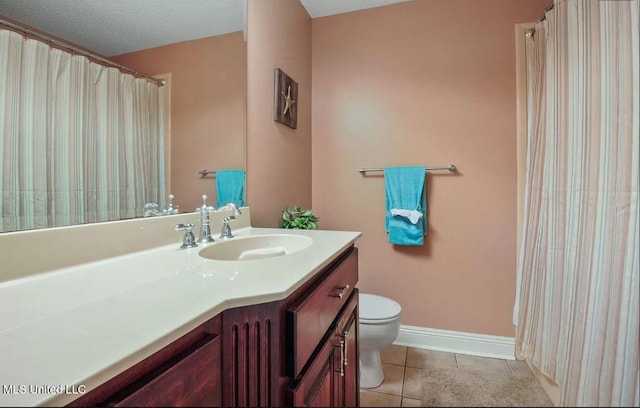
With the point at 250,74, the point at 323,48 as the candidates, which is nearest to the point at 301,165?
the point at 250,74

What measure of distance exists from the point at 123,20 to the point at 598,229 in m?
1.16

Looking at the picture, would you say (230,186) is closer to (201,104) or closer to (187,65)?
(201,104)

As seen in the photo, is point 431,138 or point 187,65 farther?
point 431,138

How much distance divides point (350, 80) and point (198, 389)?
6.38ft

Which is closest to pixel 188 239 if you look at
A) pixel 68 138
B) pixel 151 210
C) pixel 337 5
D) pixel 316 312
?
pixel 151 210

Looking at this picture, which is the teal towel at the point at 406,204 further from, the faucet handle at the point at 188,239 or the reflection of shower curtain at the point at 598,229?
the reflection of shower curtain at the point at 598,229

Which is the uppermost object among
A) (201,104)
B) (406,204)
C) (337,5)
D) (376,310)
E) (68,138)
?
(337,5)

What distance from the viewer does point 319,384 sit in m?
0.63

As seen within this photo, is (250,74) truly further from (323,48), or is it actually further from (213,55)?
(323,48)

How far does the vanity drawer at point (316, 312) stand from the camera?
56cm

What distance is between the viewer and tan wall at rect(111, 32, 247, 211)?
97 cm

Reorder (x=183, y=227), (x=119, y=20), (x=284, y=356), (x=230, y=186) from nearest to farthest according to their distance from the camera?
(x=284, y=356), (x=119, y=20), (x=183, y=227), (x=230, y=186)

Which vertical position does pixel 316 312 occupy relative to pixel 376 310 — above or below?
above

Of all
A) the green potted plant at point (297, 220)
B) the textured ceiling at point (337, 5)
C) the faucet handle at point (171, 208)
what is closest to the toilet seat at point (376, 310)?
the green potted plant at point (297, 220)
